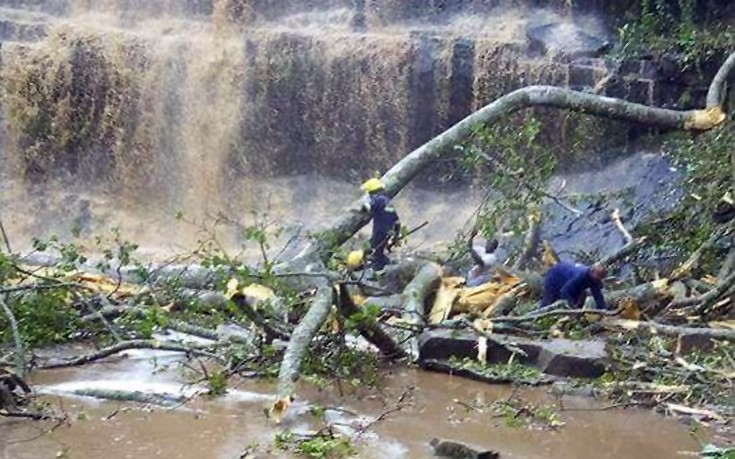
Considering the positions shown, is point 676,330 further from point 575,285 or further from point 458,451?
point 458,451

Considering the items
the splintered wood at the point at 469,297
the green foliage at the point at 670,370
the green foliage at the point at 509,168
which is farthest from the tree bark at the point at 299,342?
the green foliage at the point at 509,168

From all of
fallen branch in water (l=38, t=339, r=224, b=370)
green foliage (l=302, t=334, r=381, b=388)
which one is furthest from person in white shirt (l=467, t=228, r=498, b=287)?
fallen branch in water (l=38, t=339, r=224, b=370)

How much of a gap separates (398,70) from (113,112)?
4900 mm

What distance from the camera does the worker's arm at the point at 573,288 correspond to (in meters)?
9.83

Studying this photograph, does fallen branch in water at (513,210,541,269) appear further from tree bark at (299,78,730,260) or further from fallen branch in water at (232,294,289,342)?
fallen branch in water at (232,294,289,342)

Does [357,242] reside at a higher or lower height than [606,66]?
lower

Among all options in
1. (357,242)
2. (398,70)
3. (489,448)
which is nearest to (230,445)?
(489,448)

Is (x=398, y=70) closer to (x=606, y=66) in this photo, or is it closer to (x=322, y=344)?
(x=606, y=66)

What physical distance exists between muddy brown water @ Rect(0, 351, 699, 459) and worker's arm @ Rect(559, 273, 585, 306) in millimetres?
2102

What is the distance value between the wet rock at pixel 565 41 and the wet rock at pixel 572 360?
1022 cm

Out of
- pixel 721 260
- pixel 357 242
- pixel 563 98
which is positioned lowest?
pixel 357 242

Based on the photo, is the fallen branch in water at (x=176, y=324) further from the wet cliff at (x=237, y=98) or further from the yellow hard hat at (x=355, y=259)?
the wet cliff at (x=237, y=98)

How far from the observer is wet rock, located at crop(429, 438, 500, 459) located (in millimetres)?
5879

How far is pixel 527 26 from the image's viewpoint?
19.0 m
